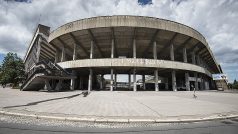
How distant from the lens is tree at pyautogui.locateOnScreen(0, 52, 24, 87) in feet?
153

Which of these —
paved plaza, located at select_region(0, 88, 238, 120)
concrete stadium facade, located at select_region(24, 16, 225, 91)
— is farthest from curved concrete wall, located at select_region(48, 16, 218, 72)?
paved plaza, located at select_region(0, 88, 238, 120)

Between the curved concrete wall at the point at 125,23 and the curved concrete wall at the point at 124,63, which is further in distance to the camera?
the curved concrete wall at the point at 124,63

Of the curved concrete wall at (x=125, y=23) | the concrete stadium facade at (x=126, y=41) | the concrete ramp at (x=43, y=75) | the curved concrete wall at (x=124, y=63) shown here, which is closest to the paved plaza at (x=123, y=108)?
the concrete ramp at (x=43, y=75)

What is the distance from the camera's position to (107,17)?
95.3 feet

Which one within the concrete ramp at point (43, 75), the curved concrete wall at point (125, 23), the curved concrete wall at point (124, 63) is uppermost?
the curved concrete wall at point (125, 23)

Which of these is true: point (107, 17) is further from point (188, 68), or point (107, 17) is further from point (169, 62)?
point (188, 68)

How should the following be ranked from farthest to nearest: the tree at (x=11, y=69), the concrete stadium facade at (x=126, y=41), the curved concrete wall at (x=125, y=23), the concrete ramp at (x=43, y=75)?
the tree at (x=11, y=69) < the concrete stadium facade at (x=126, y=41) < the curved concrete wall at (x=125, y=23) < the concrete ramp at (x=43, y=75)

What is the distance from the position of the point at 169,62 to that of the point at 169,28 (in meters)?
6.90

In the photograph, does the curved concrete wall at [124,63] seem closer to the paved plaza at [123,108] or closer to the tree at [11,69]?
the paved plaza at [123,108]

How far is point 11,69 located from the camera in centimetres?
4719

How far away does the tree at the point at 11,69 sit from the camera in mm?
46719

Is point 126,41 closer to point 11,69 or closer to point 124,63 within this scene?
point 124,63

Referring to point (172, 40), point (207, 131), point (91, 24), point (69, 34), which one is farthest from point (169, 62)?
point (207, 131)

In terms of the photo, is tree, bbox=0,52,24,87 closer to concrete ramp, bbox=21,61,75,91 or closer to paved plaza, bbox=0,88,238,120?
concrete ramp, bbox=21,61,75,91
